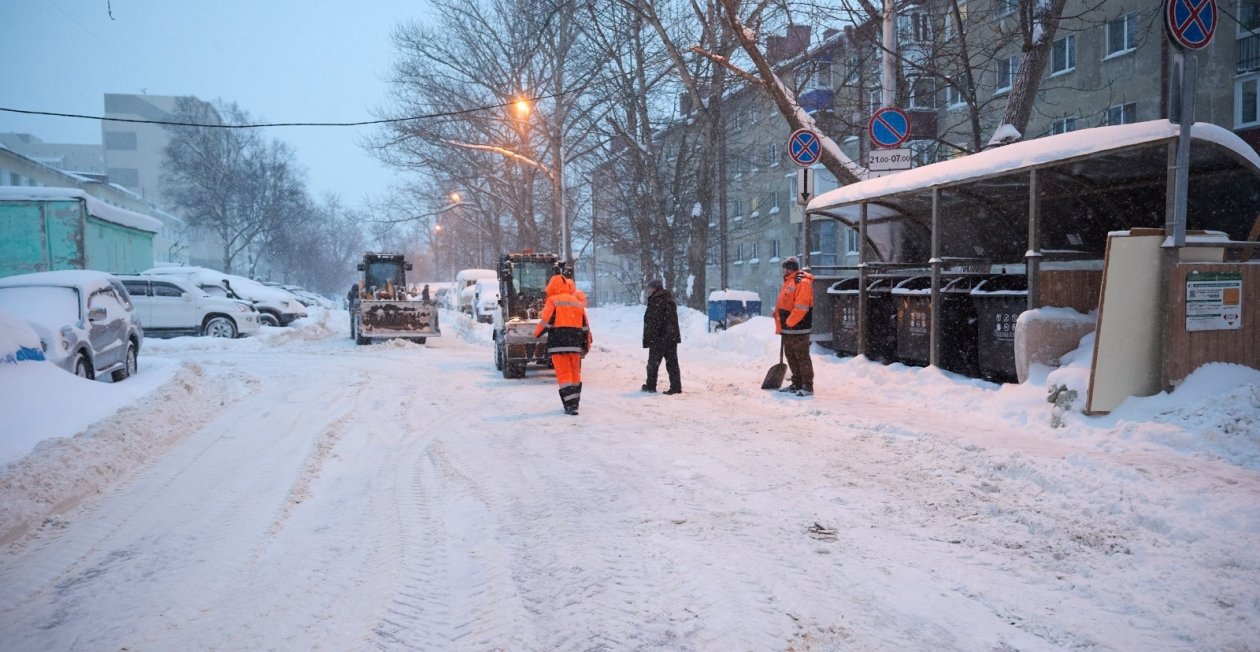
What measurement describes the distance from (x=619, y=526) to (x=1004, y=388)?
558cm

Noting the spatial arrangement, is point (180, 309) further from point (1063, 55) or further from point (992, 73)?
point (1063, 55)

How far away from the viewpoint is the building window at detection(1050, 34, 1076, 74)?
2512 centimetres

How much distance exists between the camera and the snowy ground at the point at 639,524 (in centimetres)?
349

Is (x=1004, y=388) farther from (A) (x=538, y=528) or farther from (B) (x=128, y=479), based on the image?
(B) (x=128, y=479)

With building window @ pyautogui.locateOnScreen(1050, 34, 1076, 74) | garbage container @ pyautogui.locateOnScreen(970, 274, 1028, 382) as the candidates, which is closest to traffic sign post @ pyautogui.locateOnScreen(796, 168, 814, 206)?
garbage container @ pyautogui.locateOnScreen(970, 274, 1028, 382)

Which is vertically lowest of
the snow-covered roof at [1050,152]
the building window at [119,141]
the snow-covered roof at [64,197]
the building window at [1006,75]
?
the snow-covered roof at [1050,152]

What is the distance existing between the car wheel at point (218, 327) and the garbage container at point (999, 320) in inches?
746

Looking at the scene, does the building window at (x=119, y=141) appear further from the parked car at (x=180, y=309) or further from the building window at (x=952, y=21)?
the building window at (x=952, y=21)

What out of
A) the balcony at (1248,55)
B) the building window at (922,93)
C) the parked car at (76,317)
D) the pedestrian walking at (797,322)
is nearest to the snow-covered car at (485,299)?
the building window at (922,93)

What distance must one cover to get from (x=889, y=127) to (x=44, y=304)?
39.9ft

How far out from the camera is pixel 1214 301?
6938 millimetres

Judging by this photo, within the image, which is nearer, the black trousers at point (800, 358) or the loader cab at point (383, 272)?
the black trousers at point (800, 358)

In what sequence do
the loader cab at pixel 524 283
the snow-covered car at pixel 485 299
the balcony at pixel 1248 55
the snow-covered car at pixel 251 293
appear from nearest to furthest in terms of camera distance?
the loader cab at pixel 524 283, the balcony at pixel 1248 55, the snow-covered car at pixel 251 293, the snow-covered car at pixel 485 299

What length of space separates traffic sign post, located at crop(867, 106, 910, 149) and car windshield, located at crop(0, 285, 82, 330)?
1161cm
